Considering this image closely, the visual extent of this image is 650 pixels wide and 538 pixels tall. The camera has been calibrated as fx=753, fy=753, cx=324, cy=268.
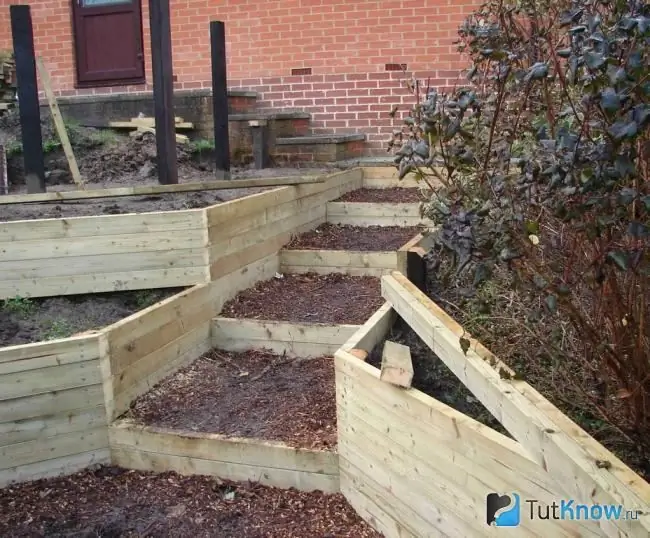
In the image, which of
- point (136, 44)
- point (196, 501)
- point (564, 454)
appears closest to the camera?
point (564, 454)

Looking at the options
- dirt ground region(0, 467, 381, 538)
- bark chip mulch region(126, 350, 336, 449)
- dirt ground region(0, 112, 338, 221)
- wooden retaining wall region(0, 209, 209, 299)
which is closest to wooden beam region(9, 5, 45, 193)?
dirt ground region(0, 112, 338, 221)

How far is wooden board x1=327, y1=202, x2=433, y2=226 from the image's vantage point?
260 inches

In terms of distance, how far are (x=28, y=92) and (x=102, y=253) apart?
76.2 inches

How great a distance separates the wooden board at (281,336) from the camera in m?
4.55

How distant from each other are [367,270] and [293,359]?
1.26 metres

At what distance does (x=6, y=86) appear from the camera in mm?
10344

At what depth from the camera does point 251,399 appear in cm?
413

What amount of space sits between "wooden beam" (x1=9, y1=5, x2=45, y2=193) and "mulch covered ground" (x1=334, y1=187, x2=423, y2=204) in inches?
106

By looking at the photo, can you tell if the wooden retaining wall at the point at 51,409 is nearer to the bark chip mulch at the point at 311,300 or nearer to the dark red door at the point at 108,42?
the bark chip mulch at the point at 311,300

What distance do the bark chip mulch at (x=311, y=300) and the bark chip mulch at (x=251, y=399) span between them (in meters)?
0.36

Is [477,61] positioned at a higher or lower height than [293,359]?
higher

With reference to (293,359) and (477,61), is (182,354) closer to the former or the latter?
(293,359)

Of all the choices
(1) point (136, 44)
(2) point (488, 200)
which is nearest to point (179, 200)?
(2) point (488, 200)

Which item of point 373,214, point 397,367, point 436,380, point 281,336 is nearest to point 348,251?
point 373,214
